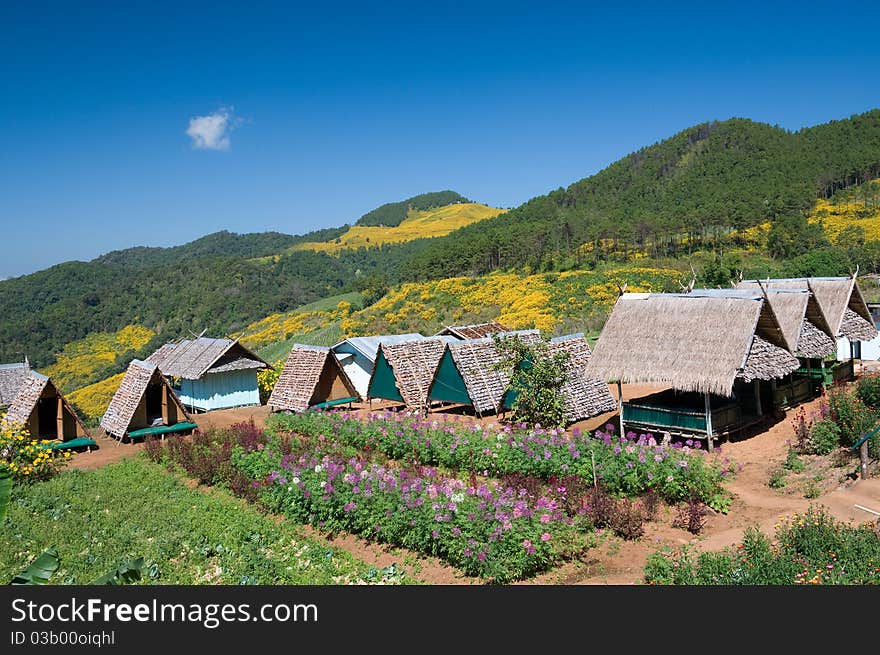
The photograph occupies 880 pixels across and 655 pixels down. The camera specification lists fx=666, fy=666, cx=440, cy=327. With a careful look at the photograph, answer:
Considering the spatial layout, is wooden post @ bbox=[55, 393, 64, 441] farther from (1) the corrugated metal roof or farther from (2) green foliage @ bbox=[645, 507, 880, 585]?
(2) green foliage @ bbox=[645, 507, 880, 585]

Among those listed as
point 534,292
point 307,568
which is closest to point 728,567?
point 307,568

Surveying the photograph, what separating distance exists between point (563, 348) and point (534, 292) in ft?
105

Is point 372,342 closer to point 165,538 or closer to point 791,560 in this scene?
point 165,538

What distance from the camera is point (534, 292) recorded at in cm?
4916

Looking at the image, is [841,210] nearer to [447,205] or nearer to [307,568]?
[307,568]

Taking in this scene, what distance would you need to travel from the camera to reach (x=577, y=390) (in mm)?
17000

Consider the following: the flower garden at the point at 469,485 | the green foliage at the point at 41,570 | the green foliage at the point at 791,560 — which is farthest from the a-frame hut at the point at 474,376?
the green foliage at the point at 41,570

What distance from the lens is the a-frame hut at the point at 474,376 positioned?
17458 mm

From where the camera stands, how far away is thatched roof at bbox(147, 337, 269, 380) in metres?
21.7

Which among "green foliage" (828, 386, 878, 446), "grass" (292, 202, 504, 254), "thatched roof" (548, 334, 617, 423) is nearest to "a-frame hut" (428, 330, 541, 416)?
"thatched roof" (548, 334, 617, 423)

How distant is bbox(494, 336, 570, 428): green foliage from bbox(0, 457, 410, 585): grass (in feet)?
23.0

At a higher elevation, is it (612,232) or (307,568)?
(612,232)

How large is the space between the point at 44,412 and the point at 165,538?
989cm

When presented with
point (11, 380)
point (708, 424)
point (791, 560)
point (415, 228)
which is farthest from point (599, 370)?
point (415, 228)
